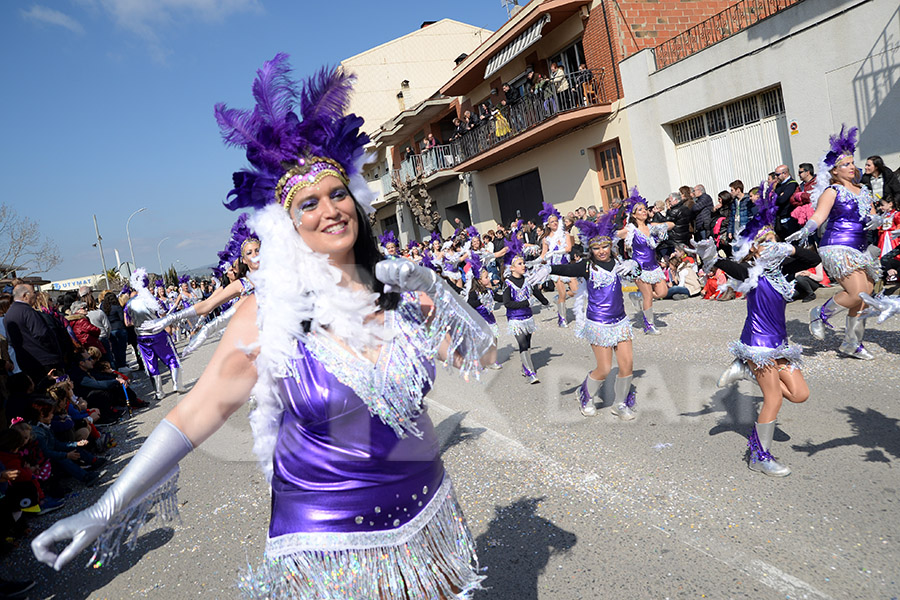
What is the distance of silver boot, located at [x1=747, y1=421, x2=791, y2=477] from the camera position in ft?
13.0

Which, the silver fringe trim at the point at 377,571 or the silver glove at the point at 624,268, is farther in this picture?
the silver glove at the point at 624,268

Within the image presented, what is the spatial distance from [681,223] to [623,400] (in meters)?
→ 7.61

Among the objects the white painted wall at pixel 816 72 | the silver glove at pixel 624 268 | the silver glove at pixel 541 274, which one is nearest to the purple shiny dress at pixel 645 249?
the silver glove at pixel 624 268

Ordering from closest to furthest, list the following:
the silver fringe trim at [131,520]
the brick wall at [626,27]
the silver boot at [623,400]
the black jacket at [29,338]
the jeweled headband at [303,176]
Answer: the silver fringe trim at [131,520]
the jeweled headband at [303,176]
the silver boot at [623,400]
the black jacket at [29,338]
the brick wall at [626,27]

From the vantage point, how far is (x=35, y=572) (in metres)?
4.47

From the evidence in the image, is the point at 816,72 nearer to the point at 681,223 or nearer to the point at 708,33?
the point at 681,223

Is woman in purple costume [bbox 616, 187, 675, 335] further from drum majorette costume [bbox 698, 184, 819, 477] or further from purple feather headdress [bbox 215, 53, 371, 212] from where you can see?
purple feather headdress [bbox 215, 53, 371, 212]

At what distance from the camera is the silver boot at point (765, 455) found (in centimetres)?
395

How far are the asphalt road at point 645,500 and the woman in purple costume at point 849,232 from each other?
478mm

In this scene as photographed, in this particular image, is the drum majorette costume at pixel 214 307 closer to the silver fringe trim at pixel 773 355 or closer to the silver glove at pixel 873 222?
the silver fringe trim at pixel 773 355

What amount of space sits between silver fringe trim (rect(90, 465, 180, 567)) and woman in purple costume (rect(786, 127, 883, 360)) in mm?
6287

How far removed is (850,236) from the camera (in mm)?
6203

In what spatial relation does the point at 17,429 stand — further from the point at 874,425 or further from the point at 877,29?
the point at 877,29

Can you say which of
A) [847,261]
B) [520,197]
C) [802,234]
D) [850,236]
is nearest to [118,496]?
[802,234]
